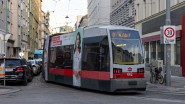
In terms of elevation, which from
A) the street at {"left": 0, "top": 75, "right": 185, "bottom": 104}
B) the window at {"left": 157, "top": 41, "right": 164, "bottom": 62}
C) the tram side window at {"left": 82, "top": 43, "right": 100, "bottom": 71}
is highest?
the window at {"left": 157, "top": 41, "right": 164, "bottom": 62}

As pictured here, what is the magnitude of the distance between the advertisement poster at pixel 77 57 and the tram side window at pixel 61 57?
0.64 metres

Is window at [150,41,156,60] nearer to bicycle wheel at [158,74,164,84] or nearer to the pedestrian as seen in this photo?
bicycle wheel at [158,74,164,84]

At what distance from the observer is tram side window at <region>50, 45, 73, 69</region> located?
19858 mm

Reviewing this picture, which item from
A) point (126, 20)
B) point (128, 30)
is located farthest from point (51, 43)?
point (126, 20)

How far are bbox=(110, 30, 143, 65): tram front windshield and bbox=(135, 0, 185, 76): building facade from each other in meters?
9.97

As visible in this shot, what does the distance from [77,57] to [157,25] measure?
578 inches

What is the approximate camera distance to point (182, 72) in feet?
84.6

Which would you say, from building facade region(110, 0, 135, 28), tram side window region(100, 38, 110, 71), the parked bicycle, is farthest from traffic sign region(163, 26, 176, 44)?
building facade region(110, 0, 135, 28)

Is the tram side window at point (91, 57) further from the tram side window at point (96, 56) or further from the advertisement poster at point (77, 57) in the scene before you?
the advertisement poster at point (77, 57)

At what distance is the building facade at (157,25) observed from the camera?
2656 centimetres

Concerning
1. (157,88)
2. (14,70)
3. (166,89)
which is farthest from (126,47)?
(14,70)

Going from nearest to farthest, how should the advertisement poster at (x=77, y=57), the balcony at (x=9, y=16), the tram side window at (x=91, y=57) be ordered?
the tram side window at (x=91, y=57) < the advertisement poster at (x=77, y=57) < the balcony at (x=9, y=16)

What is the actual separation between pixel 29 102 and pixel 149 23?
23.1 m

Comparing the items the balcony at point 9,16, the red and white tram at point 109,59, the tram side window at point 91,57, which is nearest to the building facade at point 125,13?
the balcony at point 9,16
